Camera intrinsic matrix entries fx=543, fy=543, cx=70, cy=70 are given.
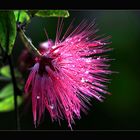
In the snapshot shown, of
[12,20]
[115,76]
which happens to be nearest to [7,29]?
[12,20]

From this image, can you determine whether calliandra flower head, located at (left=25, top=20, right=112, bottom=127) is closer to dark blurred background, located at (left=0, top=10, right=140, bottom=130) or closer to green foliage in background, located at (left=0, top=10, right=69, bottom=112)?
green foliage in background, located at (left=0, top=10, right=69, bottom=112)

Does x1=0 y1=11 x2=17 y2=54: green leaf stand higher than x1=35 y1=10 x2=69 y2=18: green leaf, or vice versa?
x1=35 y1=10 x2=69 y2=18: green leaf

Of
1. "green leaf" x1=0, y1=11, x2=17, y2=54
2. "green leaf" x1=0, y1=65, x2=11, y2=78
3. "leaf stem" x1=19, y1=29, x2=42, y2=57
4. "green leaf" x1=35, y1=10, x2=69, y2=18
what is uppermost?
"green leaf" x1=0, y1=65, x2=11, y2=78

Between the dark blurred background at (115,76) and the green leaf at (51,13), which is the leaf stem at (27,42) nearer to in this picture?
the green leaf at (51,13)

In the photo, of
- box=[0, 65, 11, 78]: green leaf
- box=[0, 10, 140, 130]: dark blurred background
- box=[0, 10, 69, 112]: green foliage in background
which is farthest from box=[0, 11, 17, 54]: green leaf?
box=[0, 10, 140, 130]: dark blurred background

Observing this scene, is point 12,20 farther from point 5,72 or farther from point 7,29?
point 5,72

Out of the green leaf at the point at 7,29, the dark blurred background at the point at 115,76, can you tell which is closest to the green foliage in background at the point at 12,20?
the green leaf at the point at 7,29

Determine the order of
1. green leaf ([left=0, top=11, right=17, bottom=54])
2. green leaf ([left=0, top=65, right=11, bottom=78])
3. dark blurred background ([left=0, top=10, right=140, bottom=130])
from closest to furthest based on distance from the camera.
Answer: green leaf ([left=0, top=11, right=17, bottom=54]) → green leaf ([left=0, top=65, right=11, bottom=78]) → dark blurred background ([left=0, top=10, right=140, bottom=130])
